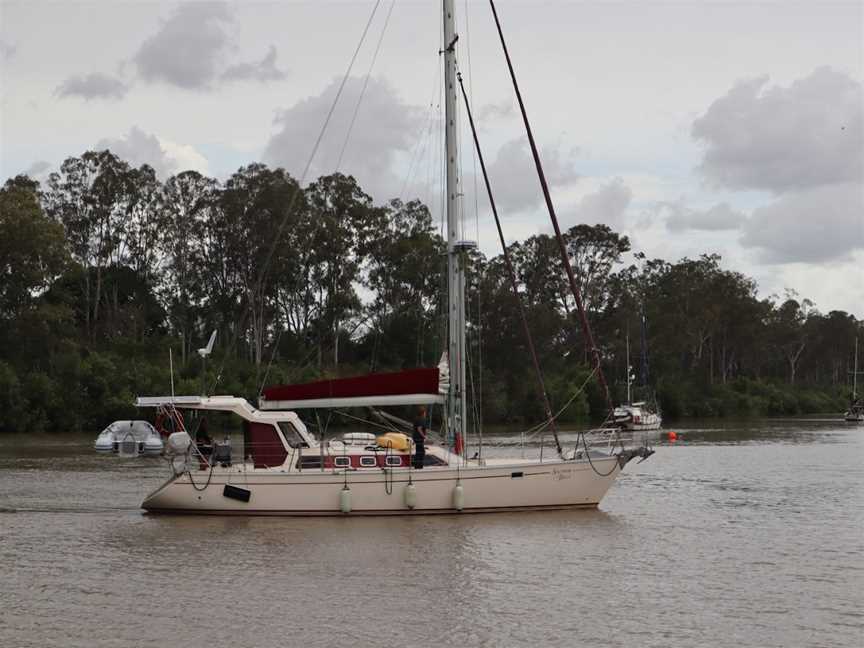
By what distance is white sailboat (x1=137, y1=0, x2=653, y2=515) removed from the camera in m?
26.2

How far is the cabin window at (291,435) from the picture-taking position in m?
26.8

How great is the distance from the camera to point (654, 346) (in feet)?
347

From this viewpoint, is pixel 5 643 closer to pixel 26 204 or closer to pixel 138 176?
pixel 26 204

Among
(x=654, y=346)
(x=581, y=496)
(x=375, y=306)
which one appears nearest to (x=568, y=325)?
(x=654, y=346)

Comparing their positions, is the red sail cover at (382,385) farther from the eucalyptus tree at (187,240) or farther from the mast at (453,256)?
the eucalyptus tree at (187,240)

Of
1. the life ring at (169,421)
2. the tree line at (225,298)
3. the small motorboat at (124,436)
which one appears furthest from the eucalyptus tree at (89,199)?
the life ring at (169,421)

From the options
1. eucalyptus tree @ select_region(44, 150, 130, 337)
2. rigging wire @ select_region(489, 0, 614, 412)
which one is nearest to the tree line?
eucalyptus tree @ select_region(44, 150, 130, 337)

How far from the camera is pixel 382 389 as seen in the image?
2666 centimetres

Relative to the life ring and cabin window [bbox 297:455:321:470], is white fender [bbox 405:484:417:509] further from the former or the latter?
the life ring

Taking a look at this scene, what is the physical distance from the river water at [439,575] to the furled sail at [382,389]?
105 inches

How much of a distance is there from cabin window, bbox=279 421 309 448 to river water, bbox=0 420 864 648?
1.76 meters

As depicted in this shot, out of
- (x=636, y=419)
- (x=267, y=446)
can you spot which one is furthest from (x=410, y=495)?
(x=636, y=419)

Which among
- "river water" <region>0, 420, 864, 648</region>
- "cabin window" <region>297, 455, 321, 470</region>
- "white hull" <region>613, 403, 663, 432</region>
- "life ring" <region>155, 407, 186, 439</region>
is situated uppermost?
"white hull" <region>613, 403, 663, 432</region>

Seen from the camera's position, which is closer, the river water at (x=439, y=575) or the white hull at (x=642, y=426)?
the river water at (x=439, y=575)
